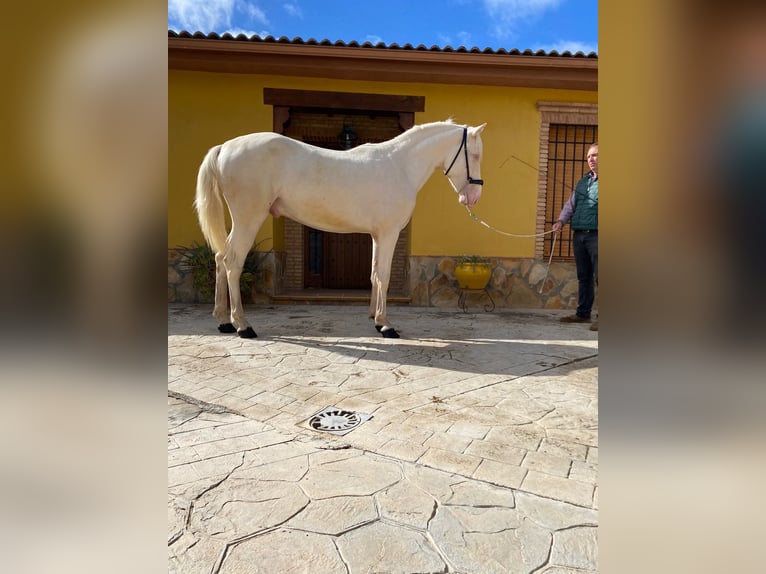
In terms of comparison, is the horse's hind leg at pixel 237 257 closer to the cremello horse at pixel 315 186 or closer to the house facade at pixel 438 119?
the cremello horse at pixel 315 186

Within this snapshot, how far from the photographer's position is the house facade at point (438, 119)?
590 cm

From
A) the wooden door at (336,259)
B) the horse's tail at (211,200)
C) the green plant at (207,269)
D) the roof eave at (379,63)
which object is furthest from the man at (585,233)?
the wooden door at (336,259)

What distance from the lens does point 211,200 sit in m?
4.01

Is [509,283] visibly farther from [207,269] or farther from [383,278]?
[207,269]

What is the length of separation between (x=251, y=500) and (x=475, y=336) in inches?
122

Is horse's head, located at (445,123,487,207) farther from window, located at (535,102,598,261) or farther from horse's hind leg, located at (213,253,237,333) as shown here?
window, located at (535,102,598,261)

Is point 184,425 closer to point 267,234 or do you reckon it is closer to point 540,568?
point 540,568

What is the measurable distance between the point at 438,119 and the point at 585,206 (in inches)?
109

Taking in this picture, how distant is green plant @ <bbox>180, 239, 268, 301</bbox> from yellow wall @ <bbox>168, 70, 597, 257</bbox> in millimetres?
239

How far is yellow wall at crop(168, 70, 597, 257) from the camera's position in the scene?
619 cm

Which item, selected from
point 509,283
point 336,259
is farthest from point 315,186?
point 336,259
